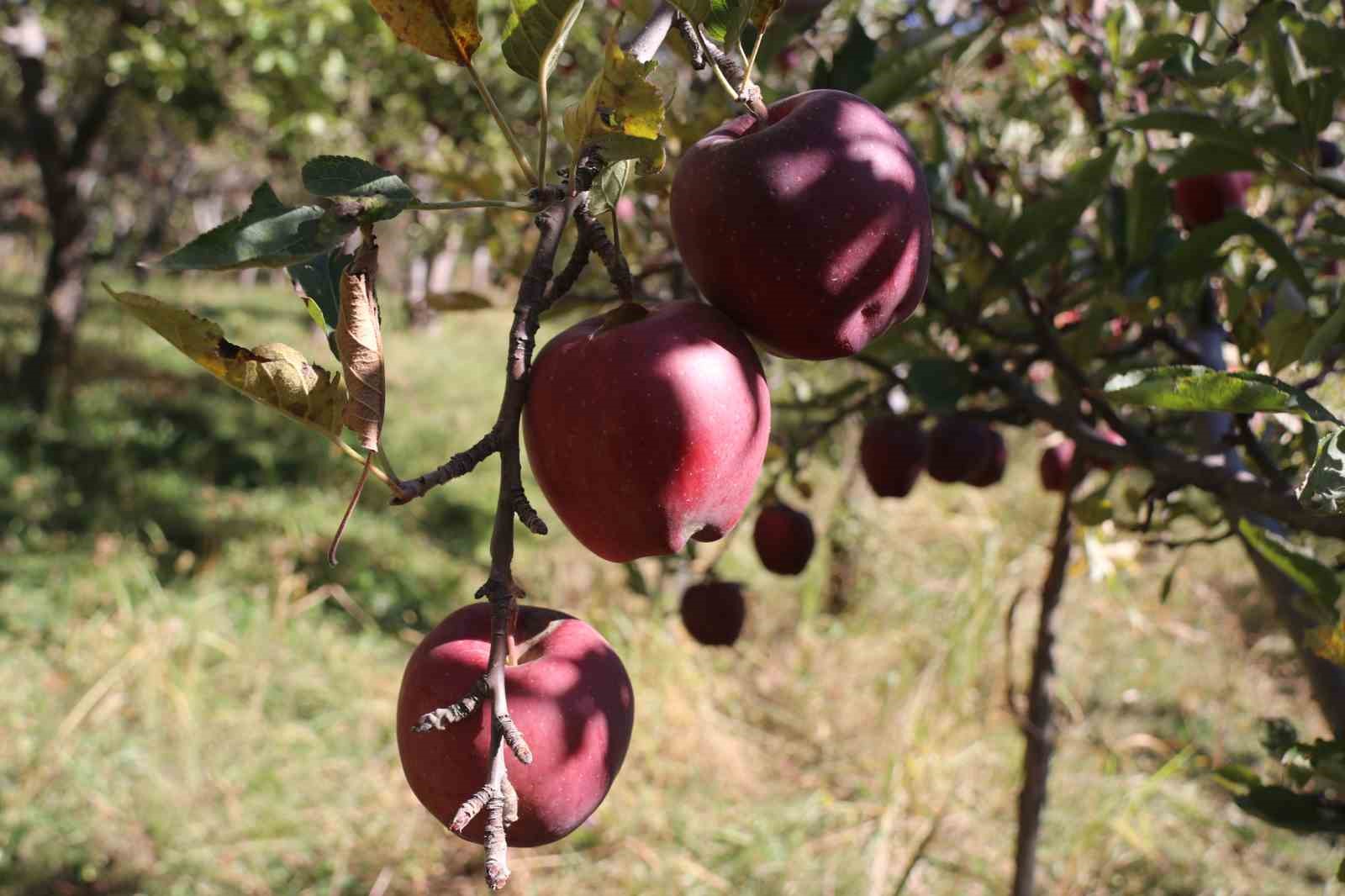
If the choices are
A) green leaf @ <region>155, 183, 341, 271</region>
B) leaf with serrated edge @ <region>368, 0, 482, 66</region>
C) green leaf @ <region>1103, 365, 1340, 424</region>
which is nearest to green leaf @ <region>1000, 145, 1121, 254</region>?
green leaf @ <region>1103, 365, 1340, 424</region>

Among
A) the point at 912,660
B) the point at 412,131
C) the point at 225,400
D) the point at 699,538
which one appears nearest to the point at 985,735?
the point at 912,660

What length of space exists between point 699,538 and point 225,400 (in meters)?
7.28

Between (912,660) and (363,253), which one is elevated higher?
(363,253)

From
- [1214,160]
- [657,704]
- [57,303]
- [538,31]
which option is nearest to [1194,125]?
[1214,160]

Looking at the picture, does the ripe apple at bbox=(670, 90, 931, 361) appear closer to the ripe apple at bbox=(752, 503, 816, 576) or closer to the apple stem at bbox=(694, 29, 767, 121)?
the apple stem at bbox=(694, 29, 767, 121)

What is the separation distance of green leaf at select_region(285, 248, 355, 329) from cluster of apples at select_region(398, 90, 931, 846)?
0.33 feet

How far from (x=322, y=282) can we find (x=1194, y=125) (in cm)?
72

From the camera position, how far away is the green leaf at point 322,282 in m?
0.48

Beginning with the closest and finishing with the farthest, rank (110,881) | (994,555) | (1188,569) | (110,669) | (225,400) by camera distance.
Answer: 1. (110,881)
2. (110,669)
3. (994,555)
4. (1188,569)
5. (225,400)

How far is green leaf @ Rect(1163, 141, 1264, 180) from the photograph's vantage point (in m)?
0.85

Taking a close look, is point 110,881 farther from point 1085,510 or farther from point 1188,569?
point 1188,569

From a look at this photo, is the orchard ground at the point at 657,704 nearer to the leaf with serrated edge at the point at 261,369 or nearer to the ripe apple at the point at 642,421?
the ripe apple at the point at 642,421

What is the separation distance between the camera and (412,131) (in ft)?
17.9

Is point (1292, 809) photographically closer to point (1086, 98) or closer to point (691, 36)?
point (691, 36)
